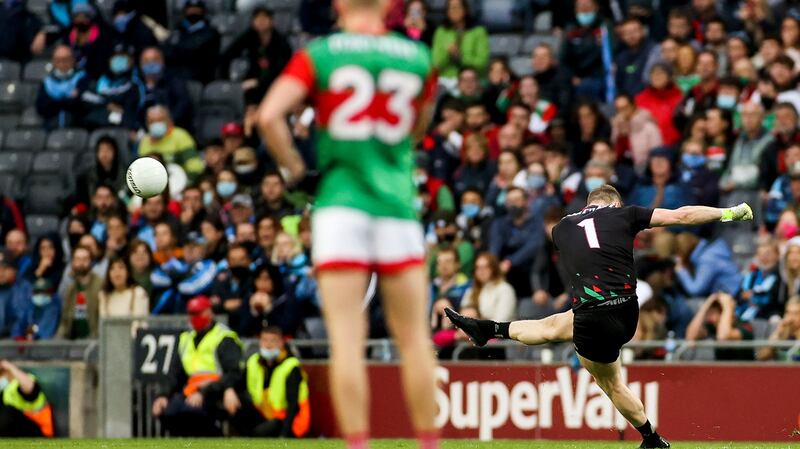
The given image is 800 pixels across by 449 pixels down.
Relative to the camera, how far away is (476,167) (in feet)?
62.5

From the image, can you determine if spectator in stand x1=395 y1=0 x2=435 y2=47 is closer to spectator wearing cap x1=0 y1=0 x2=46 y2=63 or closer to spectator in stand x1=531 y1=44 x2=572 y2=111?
spectator in stand x1=531 y1=44 x2=572 y2=111

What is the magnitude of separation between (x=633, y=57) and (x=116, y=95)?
6917 millimetres

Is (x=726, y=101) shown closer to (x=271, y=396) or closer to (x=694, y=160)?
(x=694, y=160)

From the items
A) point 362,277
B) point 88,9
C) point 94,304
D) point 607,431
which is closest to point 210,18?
point 88,9

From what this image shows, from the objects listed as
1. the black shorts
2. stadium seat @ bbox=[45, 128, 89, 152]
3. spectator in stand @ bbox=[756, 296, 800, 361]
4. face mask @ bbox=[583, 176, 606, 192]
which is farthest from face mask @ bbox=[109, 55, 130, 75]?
the black shorts

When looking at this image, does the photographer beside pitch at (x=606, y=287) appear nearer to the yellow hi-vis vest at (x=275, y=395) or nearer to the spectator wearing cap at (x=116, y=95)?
the yellow hi-vis vest at (x=275, y=395)

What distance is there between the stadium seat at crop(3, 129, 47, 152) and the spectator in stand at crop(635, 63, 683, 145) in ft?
28.0

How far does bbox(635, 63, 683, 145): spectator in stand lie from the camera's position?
60.8 ft

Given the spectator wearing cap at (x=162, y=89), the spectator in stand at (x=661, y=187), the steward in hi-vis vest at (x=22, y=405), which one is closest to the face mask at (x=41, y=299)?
the steward in hi-vis vest at (x=22, y=405)

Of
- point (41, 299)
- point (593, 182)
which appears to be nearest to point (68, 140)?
point (41, 299)

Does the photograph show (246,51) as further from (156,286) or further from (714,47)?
(714,47)

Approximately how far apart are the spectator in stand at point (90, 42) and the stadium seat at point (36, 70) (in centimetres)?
79

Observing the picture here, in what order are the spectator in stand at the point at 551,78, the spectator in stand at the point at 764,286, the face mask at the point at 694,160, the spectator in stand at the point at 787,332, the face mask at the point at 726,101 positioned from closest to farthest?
the spectator in stand at the point at 787,332
the spectator in stand at the point at 764,286
the face mask at the point at 694,160
the face mask at the point at 726,101
the spectator in stand at the point at 551,78

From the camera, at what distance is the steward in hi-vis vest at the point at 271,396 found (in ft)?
54.9
